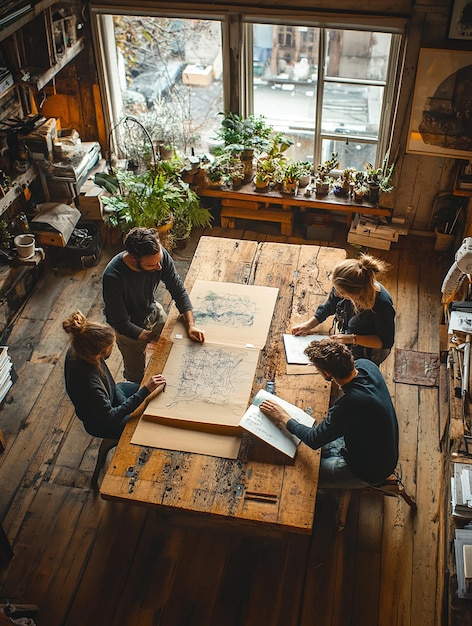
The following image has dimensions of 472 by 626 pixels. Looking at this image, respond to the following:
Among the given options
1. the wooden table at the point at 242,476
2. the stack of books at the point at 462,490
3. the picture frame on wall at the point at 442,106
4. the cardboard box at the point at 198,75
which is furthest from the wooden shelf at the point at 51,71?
the stack of books at the point at 462,490

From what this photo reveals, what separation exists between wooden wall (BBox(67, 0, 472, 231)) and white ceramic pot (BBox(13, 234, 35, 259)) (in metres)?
1.51

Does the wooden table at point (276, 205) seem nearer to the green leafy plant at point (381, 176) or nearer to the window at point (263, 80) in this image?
the green leafy plant at point (381, 176)

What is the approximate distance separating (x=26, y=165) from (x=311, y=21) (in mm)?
2520

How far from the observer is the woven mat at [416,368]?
4.31 meters

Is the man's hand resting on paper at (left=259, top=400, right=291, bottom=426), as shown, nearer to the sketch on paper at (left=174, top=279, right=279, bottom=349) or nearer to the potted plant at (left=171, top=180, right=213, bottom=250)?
the sketch on paper at (left=174, top=279, right=279, bottom=349)

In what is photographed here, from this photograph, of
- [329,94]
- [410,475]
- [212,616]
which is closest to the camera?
[212,616]

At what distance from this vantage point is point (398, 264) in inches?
212

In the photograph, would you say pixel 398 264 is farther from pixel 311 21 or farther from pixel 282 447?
pixel 282 447

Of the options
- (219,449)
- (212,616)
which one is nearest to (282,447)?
(219,449)

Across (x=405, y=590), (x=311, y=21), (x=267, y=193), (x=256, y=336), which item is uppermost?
(x=311, y=21)

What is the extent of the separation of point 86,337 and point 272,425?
0.96 metres

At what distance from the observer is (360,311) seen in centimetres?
345

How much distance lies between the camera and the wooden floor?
10.2 ft

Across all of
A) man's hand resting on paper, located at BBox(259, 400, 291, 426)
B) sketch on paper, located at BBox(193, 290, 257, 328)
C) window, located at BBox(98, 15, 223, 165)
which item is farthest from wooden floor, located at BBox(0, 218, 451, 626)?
window, located at BBox(98, 15, 223, 165)
